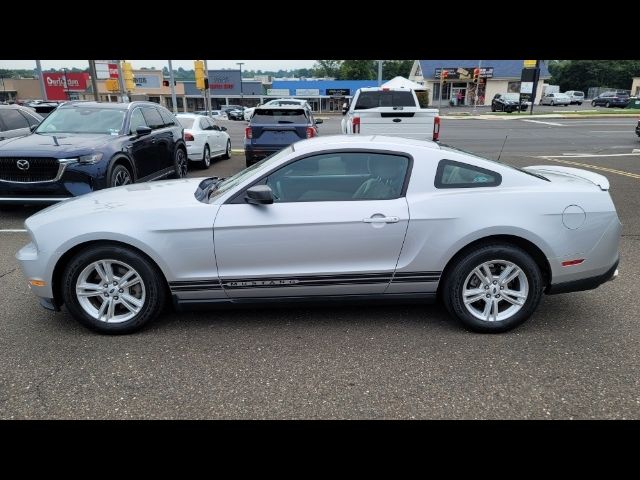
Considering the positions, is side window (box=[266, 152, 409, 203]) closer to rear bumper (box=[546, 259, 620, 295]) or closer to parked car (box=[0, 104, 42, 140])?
rear bumper (box=[546, 259, 620, 295])

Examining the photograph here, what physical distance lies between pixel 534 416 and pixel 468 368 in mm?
569

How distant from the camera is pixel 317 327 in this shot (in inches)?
152

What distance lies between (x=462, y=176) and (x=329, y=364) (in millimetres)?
1779

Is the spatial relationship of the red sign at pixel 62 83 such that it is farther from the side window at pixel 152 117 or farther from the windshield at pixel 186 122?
the side window at pixel 152 117

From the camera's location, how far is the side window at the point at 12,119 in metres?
9.51

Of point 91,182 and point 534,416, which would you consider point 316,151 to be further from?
point 91,182

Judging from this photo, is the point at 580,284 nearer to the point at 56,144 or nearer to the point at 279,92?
the point at 56,144

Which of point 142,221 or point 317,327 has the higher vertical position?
point 142,221

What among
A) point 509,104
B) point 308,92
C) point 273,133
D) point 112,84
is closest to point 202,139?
point 273,133

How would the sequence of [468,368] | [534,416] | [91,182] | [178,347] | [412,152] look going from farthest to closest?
[91,182] → [412,152] → [178,347] → [468,368] → [534,416]

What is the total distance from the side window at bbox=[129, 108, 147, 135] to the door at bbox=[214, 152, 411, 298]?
5.46m

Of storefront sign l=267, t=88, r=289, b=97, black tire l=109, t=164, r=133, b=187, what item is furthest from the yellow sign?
storefront sign l=267, t=88, r=289, b=97
